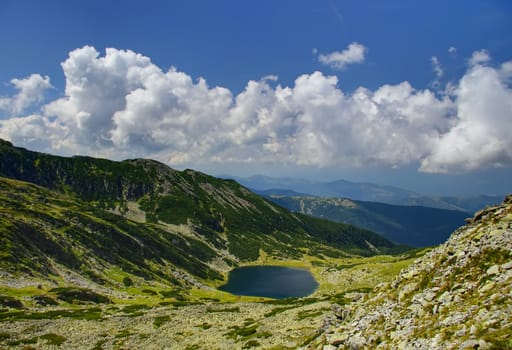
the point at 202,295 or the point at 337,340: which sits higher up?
the point at 337,340

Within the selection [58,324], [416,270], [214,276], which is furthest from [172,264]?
[416,270]

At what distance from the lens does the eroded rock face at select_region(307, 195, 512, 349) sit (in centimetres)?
1381

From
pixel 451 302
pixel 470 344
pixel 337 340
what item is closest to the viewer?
pixel 470 344

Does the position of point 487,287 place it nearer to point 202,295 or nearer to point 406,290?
point 406,290

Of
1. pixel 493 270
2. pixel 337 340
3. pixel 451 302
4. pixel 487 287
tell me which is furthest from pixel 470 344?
pixel 337 340

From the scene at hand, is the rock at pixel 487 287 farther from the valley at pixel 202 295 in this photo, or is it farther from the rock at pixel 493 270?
the rock at pixel 493 270

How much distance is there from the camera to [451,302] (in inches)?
659

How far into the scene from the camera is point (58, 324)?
59531mm

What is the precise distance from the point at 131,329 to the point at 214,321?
14.2 metres

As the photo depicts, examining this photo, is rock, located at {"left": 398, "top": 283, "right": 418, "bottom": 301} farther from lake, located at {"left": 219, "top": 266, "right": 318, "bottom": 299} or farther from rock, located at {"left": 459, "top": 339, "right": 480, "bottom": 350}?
lake, located at {"left": 219, "top": 266, "right": 318, "bottom": 299}

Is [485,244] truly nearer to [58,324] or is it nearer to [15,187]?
[58,324]

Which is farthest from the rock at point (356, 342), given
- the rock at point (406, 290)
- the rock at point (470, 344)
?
the rock at point (470, 344)

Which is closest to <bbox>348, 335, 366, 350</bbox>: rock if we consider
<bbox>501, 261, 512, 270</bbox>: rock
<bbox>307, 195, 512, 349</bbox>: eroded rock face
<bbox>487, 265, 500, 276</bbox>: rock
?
<bbox>307, 195, 512, 349</bbox>: eroded rock face

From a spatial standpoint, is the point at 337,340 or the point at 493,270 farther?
the point at 337,340
